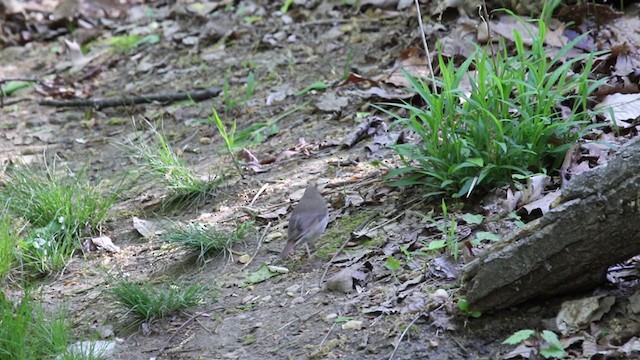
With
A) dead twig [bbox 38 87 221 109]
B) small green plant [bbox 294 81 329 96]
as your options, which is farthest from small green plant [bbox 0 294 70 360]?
dead twig [bbox 38 87 221 109]

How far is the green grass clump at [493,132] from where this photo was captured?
349 cm

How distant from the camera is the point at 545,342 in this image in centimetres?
256

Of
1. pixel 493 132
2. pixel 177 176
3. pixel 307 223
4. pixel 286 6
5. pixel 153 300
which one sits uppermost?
pixel 493 132

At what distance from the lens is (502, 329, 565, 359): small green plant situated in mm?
2516

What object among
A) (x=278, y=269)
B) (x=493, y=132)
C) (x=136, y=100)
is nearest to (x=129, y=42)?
(x=136, y=100)

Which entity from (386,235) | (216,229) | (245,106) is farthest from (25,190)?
(386,235)

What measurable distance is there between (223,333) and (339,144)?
5.56ft

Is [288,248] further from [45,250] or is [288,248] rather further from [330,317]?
[45,250]

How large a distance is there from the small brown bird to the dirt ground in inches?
6.1

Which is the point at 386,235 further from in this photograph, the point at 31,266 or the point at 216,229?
the point at 31,266

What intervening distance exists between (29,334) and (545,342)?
207 centimetres

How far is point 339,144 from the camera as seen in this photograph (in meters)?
4.62

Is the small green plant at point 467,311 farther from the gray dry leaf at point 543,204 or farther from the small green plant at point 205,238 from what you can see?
the small green plant at point 205,238

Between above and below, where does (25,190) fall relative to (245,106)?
above
